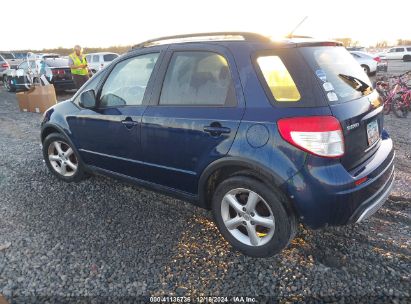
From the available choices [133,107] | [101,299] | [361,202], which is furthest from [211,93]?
[101,299]

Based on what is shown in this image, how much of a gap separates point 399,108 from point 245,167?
278 inches

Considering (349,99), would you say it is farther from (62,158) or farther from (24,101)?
(24,101)

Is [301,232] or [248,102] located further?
[301,232]

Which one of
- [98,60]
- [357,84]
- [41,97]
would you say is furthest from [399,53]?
[357,84]

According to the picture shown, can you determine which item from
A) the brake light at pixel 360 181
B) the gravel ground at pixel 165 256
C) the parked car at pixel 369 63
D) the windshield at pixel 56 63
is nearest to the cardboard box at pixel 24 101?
the windshield at pixel 56 63

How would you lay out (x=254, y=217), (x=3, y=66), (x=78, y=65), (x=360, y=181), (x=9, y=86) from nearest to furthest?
(x=360, y=181) < (x=254, y=217) < (x=78, y=65) < (x=9, y=86) < (x=3, y=66)

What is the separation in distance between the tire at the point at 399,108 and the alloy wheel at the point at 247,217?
22.5 feet

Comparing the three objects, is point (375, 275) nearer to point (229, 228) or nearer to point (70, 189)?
point (229, 228)

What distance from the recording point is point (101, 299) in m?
2.49

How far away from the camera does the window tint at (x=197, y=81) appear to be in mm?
2811

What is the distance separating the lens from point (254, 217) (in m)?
2.78

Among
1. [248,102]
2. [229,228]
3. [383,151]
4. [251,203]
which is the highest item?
[248,102]

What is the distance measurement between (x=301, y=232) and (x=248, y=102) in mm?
1351

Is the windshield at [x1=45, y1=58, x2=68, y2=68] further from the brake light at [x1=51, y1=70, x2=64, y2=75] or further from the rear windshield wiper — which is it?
the rear windshield wiper
